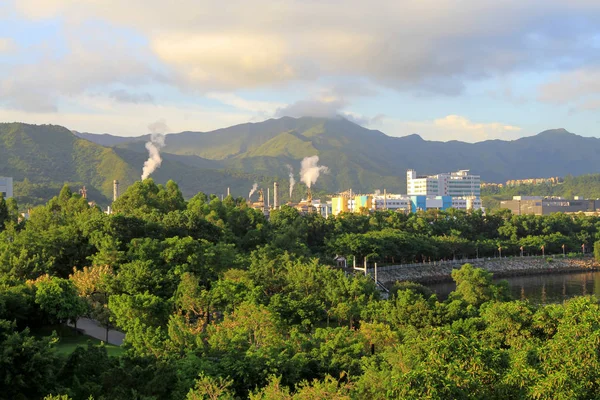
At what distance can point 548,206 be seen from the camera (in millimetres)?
98562

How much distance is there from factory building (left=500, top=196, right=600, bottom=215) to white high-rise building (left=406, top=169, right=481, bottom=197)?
18.7 metres

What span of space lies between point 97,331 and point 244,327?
7.13m

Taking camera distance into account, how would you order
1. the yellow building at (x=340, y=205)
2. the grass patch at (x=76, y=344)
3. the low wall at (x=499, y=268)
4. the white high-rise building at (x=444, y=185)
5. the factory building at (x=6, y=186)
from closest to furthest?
the grass patch at (x=76, y=344), the low wall at (x=499, y=268), the factory building at (x=6, y=186), the yellow building at (x=340, y=205), the white high-rise building at (x=444, y=185)

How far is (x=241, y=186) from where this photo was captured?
15212 centimetres

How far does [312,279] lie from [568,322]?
1241 cm

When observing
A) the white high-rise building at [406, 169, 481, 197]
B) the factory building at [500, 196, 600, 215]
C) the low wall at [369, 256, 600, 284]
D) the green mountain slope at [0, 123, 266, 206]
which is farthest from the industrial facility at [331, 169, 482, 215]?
the low wall at [369, 256, 600, 284]

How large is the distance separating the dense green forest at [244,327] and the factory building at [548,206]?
219 ft

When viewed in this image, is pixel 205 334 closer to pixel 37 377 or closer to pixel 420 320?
pixel 37 377

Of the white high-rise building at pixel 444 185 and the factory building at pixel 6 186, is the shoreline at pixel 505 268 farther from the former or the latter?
the white high-rise building at pixel 444 185

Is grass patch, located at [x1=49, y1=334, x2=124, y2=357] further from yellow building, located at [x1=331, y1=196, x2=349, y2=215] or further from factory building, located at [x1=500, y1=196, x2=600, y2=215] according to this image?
factory building, located at [x1=500, y1=196, x2=600, y2=215]

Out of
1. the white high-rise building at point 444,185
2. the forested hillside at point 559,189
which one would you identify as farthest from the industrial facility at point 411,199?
the forested hillside at point 559,189

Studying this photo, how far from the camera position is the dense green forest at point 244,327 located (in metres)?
12.9

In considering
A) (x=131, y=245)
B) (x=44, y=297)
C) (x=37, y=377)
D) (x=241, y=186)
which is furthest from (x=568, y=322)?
(x=241, y=186)

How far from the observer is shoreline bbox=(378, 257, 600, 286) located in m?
49.3
